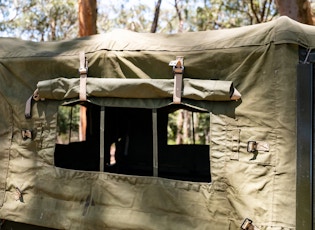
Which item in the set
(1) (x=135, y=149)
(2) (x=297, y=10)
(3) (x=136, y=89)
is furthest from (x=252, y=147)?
(2) (x=297, y=10)

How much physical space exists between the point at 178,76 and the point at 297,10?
15.0ft

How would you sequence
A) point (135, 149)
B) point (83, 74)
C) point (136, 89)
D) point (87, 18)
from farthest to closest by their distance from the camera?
point (87, 18) < point (135, 149) < point (83, 74) < point (136, 89)

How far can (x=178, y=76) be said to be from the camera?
3342 mm

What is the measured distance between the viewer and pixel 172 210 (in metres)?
3.32

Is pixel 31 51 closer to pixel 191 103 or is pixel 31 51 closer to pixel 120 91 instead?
pixel 120 91

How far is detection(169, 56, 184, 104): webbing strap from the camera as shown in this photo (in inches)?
130

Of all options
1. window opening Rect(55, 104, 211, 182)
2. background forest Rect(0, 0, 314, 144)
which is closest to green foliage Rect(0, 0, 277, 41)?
background forest Rect(0, 0, 314, 144)

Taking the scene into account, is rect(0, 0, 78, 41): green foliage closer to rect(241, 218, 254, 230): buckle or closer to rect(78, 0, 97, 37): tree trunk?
rect(78, 0, 97, 37): tree trunk

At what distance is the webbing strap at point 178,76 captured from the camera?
3.31 metres

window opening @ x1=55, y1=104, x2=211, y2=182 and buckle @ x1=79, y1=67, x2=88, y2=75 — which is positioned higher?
buckle @ x1=79, y1=67, x2=88, y2=75

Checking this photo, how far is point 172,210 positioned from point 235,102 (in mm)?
1050

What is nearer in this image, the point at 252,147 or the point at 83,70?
Answer: the point at 252,147

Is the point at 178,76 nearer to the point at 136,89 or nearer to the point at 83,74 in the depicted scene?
the point at 136,89

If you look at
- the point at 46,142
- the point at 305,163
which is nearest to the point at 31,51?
the point at 46,142
